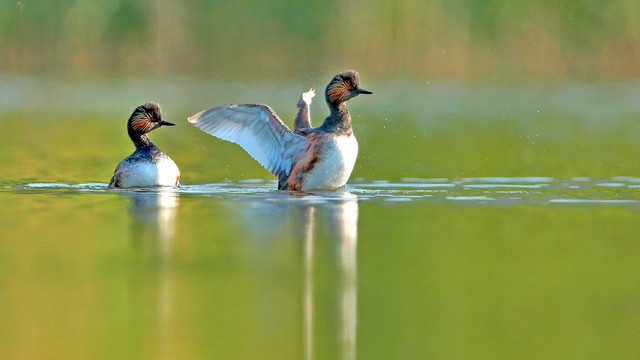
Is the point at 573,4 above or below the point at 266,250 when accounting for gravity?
above

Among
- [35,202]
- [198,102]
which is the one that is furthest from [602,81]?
[35,202]

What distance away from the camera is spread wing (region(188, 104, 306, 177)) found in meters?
15.6

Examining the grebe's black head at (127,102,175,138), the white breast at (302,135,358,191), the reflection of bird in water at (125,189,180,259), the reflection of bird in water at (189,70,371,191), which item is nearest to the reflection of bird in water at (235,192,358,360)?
the white breast at (302,135,358,191)

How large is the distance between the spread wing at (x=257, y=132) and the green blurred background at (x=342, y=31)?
25166 mm

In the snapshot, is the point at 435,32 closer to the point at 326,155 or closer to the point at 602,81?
the point at 602,81

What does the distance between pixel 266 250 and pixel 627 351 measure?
398 cm

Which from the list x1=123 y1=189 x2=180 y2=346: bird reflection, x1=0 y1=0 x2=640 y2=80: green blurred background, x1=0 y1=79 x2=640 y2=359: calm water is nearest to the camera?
x1=0 y1=79 x2=640 y2=359: calm water

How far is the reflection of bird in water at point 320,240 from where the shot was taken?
27.4 ft

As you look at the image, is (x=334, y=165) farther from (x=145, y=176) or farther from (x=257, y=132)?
(x=145, y=176)

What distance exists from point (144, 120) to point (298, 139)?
2.65 meters

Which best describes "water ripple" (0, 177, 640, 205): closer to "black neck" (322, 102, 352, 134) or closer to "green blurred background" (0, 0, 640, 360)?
"green blurred background" (0, 0, 640, 360)

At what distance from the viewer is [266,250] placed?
10859 mm

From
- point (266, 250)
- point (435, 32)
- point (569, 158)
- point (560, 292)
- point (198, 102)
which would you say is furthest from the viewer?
point (435, 32)

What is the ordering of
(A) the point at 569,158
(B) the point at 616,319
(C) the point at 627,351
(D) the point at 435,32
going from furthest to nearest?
(D) the point at 435,32, (A) the point at 569,158, (B) the point at 616,319, (C) the point at 627,351
